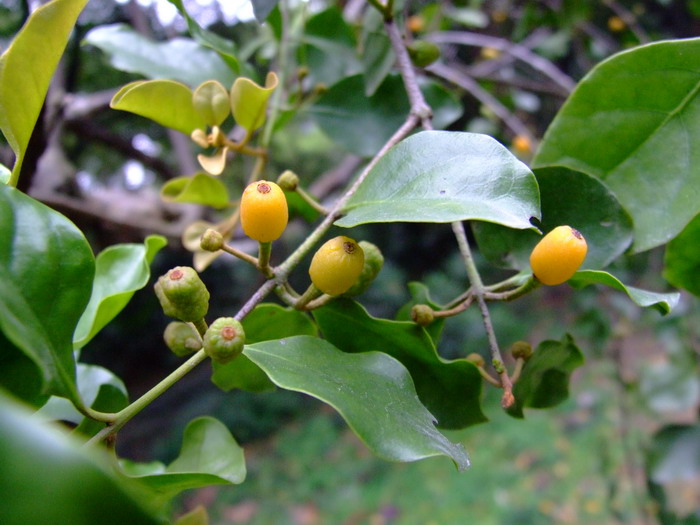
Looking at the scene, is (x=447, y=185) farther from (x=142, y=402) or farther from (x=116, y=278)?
(x=116, y=278)

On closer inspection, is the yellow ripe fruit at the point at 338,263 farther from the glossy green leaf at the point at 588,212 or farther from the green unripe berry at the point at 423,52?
the green unripe berry at the point at 423,52

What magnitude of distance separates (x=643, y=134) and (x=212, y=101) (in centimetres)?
50

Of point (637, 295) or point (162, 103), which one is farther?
point (162, 103)

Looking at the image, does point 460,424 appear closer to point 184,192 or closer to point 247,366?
point 247,366

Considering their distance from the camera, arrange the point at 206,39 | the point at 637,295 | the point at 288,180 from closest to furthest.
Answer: the point at 637,295 → the point at 288,180 → the point at 206,39

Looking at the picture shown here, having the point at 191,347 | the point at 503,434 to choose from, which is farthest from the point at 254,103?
the point at 503,434

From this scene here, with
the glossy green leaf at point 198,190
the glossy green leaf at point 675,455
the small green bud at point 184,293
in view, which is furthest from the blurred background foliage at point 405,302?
the small green bud at point 184,293

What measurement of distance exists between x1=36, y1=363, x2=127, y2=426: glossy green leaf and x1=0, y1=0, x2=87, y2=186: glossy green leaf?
10.5 inches

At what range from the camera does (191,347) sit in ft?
1.78

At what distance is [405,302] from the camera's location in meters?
4.36

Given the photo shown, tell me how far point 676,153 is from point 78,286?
1.97 ft

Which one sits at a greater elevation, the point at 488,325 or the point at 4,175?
the point at 4,175

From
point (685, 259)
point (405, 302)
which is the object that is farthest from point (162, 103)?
point (405, 302)

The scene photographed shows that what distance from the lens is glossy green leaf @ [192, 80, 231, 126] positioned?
0.66m
